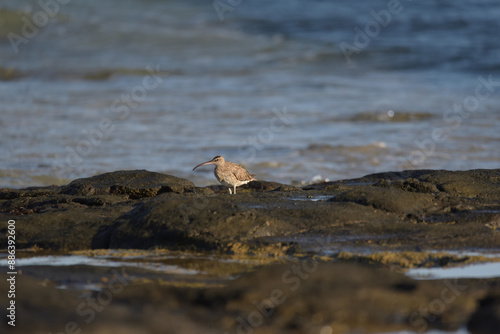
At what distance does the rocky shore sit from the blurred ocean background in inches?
141

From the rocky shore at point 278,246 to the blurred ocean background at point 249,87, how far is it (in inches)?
141

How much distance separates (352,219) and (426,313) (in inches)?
69.7

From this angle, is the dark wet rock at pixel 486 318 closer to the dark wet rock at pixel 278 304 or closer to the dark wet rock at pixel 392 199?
the dark wet rock at pixel 278 304

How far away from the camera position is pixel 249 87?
17844mm

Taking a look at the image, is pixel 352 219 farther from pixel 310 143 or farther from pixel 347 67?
pixel 347 67

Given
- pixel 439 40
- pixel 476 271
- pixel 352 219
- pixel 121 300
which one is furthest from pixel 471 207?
pixel 439 40

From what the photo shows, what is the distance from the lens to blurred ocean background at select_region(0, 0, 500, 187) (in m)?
11.5

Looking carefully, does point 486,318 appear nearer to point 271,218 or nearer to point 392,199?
point 271,218

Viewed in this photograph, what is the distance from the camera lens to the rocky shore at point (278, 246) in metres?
3.87

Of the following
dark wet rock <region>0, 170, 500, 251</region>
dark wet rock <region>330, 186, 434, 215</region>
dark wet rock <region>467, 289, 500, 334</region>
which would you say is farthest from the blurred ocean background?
dark wet rock <region>467, 289, 500, 334</region>

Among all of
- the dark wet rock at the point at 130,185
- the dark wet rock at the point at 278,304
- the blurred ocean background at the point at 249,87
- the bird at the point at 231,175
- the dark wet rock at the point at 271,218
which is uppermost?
the dark wet rock at the point at 278,304

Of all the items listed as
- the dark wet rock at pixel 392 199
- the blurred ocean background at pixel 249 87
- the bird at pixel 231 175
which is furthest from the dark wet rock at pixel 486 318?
the blurred ocean background at pixel 249 87

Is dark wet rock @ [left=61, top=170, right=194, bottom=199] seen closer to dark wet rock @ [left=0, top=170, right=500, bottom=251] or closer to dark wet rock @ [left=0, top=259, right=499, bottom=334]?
dark wet rock @ [left=0, top=170, right=500, bottom=251]

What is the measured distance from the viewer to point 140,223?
546cm
